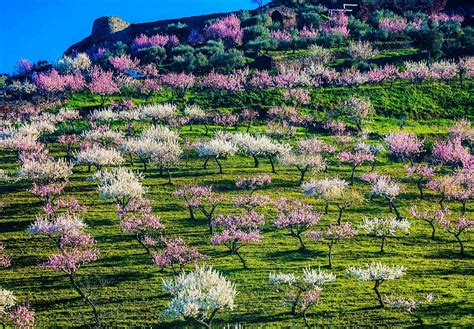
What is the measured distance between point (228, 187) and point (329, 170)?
14516 millimetres

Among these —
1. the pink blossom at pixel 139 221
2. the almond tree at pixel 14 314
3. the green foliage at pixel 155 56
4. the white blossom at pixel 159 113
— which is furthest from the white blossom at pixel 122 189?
the green foliage at pixel 155 56

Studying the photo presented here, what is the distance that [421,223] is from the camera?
5459cm

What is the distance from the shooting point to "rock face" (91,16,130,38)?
174500 mm

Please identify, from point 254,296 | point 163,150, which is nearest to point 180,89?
point 163,150

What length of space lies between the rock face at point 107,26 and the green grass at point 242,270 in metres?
121

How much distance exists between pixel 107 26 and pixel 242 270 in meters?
149

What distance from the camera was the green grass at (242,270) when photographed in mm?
36906

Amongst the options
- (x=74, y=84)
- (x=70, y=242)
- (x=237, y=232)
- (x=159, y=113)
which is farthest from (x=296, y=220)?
(x=74, y=84)

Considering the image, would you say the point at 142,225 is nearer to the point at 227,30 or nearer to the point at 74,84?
the point at 74,84

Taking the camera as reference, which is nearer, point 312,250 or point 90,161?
point 312,250

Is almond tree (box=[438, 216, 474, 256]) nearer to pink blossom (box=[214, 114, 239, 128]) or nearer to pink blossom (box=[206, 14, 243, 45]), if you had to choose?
pink blossom (box=[214, 114, 239, 128])

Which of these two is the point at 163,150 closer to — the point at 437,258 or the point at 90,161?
the point at 90,161

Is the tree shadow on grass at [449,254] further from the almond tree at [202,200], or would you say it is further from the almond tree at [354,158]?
the almond tree at [202,200]

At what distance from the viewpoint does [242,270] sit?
43.5m
